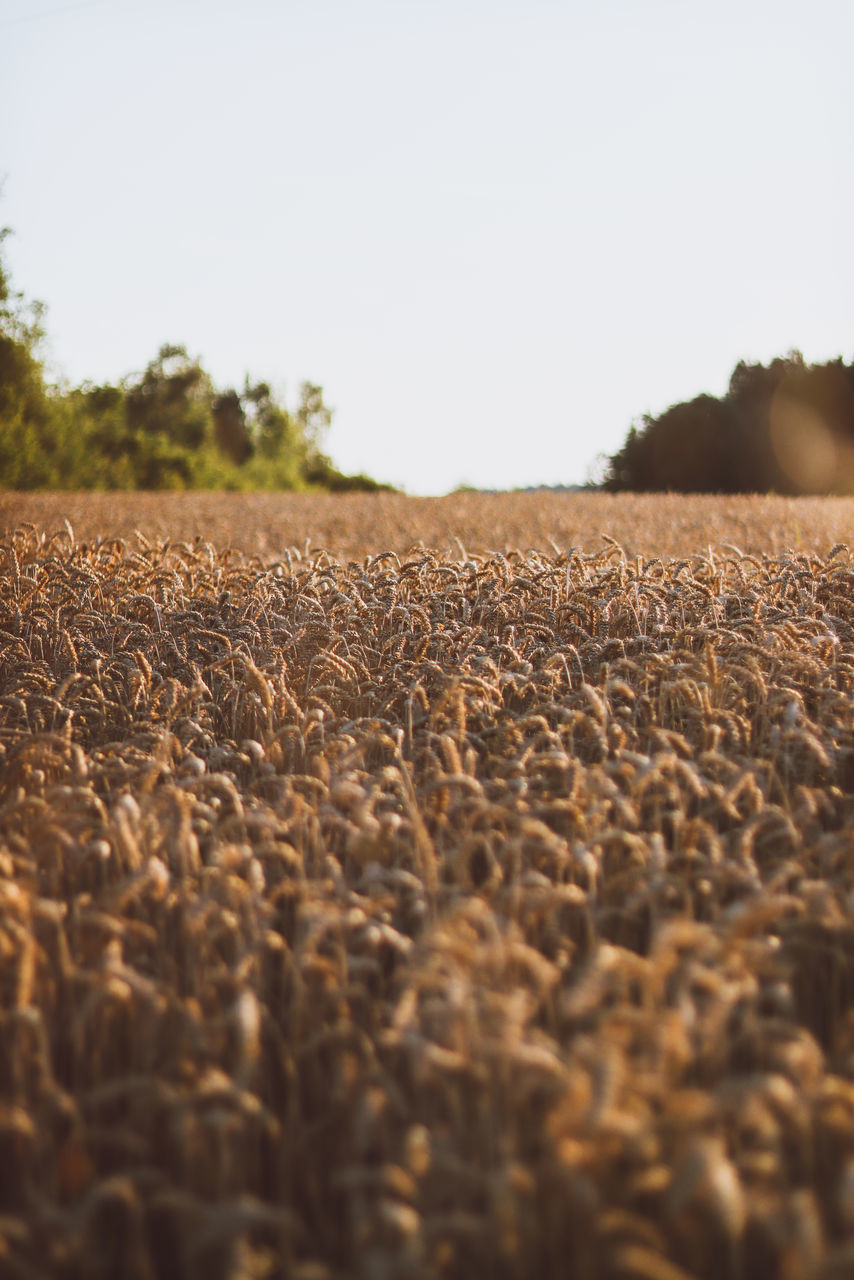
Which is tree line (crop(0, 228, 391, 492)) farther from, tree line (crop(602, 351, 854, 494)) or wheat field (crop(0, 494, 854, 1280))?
wheat field (crop(0, 494, 854, 1280))

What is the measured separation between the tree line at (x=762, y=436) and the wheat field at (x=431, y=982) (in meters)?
31.7

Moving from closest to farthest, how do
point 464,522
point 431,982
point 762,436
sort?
point 431,982
point 464,522
point 762,436

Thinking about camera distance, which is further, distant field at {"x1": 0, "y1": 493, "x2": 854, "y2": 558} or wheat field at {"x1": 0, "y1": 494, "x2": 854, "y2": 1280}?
distant field at {"x1": 0, "y1": 493, "x2": 854, "y2": 558}

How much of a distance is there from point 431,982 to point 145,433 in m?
42.0

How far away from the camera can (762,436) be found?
1346 inches

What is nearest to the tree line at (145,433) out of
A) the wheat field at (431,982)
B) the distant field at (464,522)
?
the distant field at (464,522)

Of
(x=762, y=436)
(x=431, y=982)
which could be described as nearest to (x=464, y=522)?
(x=431, y=982)

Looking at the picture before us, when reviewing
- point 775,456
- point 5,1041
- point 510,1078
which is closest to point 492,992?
point 510,1078

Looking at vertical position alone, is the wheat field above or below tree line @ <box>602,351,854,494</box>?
below

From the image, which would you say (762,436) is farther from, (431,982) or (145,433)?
(431,982)

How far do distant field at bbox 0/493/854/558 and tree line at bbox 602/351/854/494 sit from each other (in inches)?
713

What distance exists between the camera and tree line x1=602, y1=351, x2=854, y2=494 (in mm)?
33812

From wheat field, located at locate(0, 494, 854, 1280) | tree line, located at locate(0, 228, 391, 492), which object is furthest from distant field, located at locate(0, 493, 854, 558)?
tree line, located at locate(0, 228, 391, 492)

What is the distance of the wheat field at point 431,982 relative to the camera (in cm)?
150
